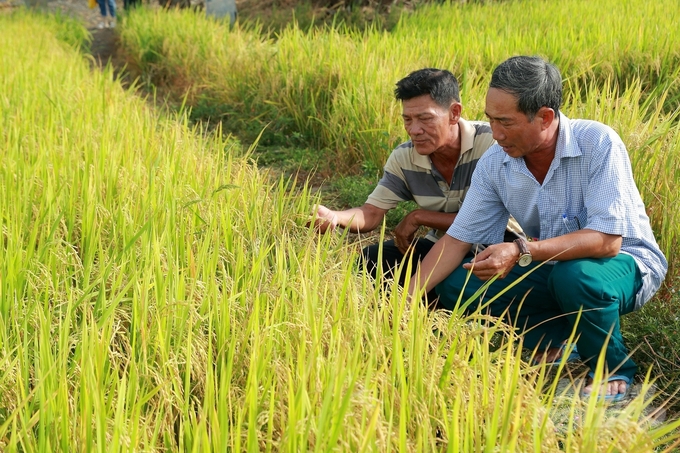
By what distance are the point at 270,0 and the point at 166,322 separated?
445 inches

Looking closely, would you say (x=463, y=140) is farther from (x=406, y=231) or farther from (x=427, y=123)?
(x=406, y=231)

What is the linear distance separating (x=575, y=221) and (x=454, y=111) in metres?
0.62

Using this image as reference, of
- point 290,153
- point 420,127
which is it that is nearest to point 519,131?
point 420,127

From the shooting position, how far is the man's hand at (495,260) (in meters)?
2.22

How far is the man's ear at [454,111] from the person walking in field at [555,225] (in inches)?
11.5

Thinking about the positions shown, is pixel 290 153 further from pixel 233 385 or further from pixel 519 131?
pixel 233 385

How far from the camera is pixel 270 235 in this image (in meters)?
2.79

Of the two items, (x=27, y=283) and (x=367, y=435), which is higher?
(x=367, y=435)

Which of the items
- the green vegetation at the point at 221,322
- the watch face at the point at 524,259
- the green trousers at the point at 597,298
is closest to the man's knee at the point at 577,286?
the green trousers at the point at 597,298

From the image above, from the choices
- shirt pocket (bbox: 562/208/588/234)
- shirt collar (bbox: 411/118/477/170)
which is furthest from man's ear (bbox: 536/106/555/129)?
shirt collar (bbox: 411/118/477/170)

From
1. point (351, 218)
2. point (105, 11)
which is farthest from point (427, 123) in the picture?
point (105, 11)

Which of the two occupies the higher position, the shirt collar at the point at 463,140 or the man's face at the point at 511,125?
the man's face at the point at 511,125

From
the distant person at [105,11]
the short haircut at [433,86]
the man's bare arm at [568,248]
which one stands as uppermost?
the short haircut at [433,86]

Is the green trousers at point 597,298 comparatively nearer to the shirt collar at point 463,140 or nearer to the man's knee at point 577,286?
the man's knee at point 577,286
